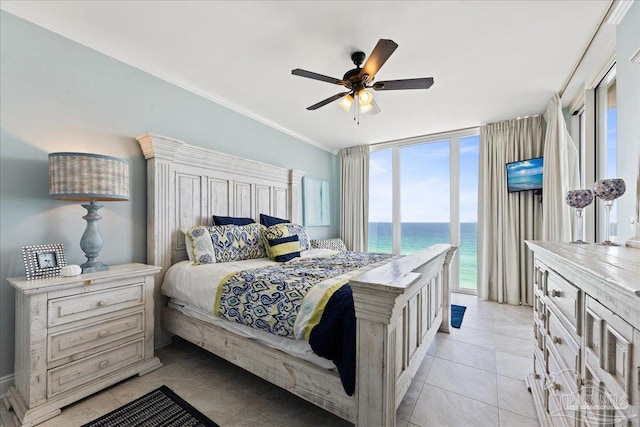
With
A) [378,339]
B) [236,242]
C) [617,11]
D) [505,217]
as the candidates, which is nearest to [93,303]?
[236,242]

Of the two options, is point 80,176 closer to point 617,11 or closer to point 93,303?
point 93,303

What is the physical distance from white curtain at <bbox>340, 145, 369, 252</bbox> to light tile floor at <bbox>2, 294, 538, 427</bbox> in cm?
263

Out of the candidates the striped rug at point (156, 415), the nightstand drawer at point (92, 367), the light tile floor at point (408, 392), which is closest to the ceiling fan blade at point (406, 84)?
the light tile floor at point (408, 392)

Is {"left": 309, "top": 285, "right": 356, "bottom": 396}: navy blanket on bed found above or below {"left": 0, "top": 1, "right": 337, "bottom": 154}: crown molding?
below

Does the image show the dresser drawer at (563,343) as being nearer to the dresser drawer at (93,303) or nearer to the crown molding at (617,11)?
the crown molding at (617,11)

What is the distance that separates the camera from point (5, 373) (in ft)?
5.58

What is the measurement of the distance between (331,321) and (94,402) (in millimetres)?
1713

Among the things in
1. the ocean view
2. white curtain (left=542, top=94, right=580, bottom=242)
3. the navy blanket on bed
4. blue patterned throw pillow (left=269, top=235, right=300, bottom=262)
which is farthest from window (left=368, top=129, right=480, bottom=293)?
the navy blanket on bed

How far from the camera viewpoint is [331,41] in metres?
2.05

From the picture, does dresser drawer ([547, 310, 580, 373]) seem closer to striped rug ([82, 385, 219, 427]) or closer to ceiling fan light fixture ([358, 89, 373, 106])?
striped rug ([82, 385, 219, 427])

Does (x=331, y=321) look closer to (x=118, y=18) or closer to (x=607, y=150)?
(x=118, y=18)

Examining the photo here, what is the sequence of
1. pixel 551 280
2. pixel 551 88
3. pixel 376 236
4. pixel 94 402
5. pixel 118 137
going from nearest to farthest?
pixel 551 280 < pixel 94 402 < pixel 118 137 < pixel 551 88 < pixel 376 236

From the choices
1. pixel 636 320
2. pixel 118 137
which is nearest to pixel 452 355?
pixel 636 320

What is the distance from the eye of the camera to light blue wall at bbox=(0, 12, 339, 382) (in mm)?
1728
